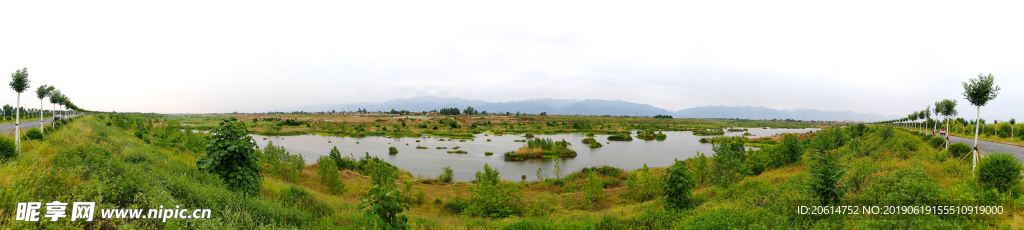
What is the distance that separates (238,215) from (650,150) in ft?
146

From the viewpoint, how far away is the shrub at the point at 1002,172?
6.80 metres

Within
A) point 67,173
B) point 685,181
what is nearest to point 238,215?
point 67,173

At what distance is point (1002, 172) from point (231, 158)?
1662 cm

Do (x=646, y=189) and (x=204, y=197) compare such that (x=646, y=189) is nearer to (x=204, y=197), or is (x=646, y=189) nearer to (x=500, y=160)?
(x=204, y=197)

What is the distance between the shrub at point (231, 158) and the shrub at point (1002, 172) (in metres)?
16.0

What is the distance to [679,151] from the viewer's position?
43000 millimetres

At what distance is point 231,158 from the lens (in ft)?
24.4

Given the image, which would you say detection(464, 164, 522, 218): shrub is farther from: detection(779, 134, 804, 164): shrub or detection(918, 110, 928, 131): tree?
detection(918, 110, 928, 131): tree

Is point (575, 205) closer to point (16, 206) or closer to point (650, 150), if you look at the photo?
point (16, 206)

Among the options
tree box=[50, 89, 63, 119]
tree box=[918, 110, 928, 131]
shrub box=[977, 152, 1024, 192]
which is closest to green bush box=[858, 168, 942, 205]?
shrub box=[977, 152, 1024, 192]

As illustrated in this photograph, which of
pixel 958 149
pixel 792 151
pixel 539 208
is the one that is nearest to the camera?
pixel 539 208

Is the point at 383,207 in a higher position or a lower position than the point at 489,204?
higher

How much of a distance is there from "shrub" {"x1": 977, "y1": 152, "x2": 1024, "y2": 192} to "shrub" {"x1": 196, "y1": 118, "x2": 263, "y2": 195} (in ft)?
52.4

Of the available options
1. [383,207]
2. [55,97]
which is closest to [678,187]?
[383,207]
